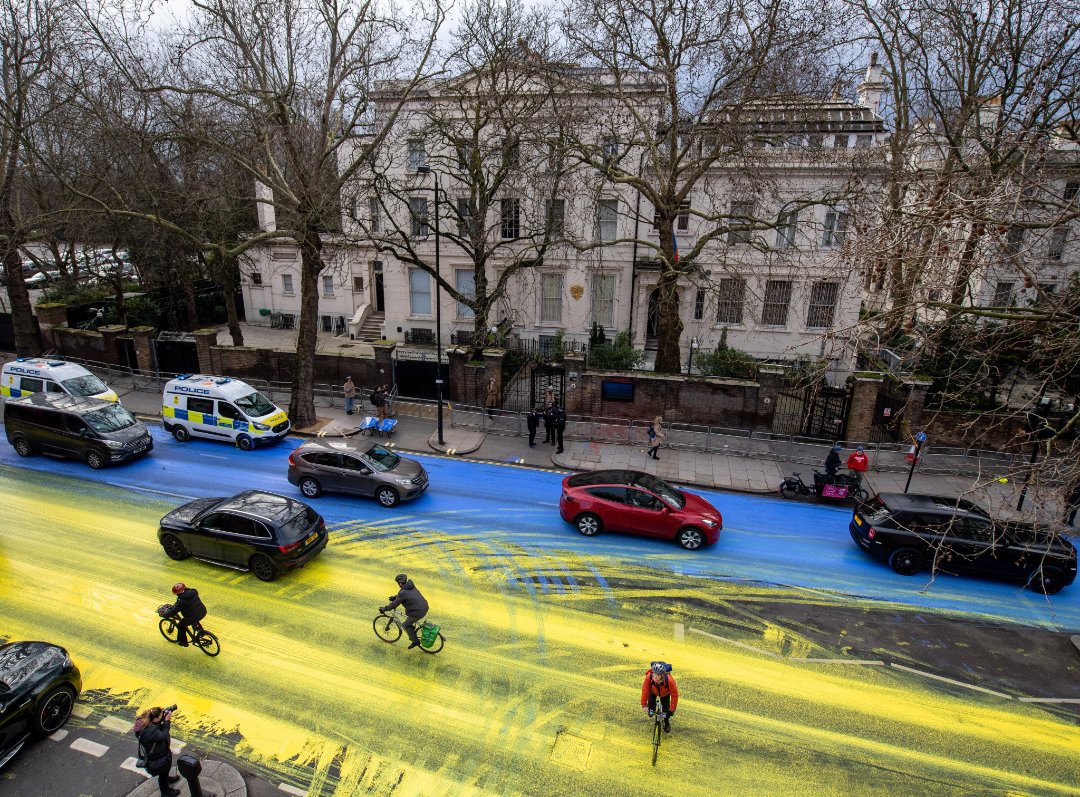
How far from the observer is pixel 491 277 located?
3048 cm

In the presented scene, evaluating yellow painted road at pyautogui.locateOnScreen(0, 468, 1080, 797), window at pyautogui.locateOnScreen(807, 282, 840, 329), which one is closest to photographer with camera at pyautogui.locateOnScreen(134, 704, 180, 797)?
yellow painted road at pyautogui.locateOnScreen(0, 468, 1080, 797)

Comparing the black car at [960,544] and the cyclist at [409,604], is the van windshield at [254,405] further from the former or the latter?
the black car at [960,544]

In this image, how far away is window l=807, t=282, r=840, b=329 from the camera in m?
27.9

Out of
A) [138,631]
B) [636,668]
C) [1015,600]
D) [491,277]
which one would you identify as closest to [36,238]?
[491,277]

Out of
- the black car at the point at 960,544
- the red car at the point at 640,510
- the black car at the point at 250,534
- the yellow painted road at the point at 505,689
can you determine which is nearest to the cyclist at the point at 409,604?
the yellow painted road at the point at 505,689

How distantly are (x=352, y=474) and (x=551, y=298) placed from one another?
54.5 feet

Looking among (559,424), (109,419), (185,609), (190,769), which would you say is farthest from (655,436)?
(109,419)

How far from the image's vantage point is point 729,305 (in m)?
28.9

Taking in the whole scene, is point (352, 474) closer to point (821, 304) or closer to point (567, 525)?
point (567, 525)

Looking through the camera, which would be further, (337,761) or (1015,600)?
(1015,600)

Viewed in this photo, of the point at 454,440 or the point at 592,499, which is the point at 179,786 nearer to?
the point at 592,499

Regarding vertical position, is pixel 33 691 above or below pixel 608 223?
below

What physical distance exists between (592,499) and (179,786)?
369 inches

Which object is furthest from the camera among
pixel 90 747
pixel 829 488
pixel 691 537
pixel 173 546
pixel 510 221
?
pixel 510 221
